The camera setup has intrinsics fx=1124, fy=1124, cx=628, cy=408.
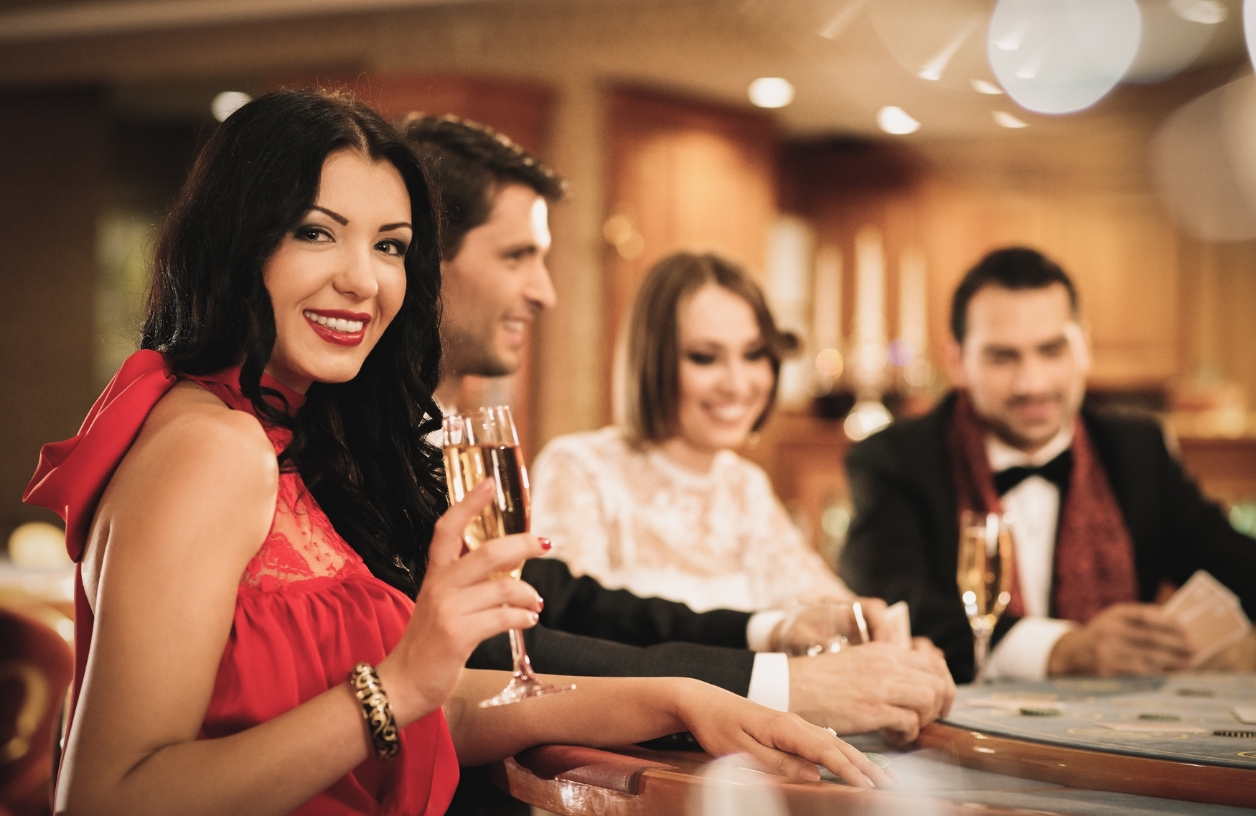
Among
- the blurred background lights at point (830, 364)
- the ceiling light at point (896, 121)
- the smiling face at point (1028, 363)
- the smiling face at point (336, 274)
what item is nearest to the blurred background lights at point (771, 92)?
the ceiling light at point (896, 121)

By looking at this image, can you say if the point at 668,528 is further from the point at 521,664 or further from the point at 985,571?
the point at 521,664

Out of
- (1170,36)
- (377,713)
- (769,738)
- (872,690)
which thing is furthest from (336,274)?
(1170,36)

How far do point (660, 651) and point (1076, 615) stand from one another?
4.88ft

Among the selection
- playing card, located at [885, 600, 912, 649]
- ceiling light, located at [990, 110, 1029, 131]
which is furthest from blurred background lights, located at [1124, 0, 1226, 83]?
playing card, located at [885, 600, 912, 649]

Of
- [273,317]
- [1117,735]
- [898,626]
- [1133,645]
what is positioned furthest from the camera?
[1133,645]

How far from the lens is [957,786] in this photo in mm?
1097

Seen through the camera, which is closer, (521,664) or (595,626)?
(521,664)

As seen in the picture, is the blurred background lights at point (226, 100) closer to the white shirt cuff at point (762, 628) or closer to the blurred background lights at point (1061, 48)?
the blurred background lights at point (1061, 48)

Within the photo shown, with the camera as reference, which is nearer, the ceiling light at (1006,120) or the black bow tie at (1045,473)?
the black bow tie at (1045,473)

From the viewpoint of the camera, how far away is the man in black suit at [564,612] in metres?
1.32

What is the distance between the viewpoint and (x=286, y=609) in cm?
107

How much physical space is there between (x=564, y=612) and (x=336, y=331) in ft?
2.53

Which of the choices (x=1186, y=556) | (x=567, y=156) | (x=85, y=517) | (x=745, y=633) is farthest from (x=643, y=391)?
(x=567, y=156)

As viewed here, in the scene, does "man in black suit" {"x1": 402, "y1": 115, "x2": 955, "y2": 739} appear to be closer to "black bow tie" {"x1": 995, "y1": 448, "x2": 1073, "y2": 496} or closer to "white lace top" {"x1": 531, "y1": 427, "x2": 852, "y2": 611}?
"white lace top" {"x1": 531, "y1": 427, "x2": 852, "y2": 611}
